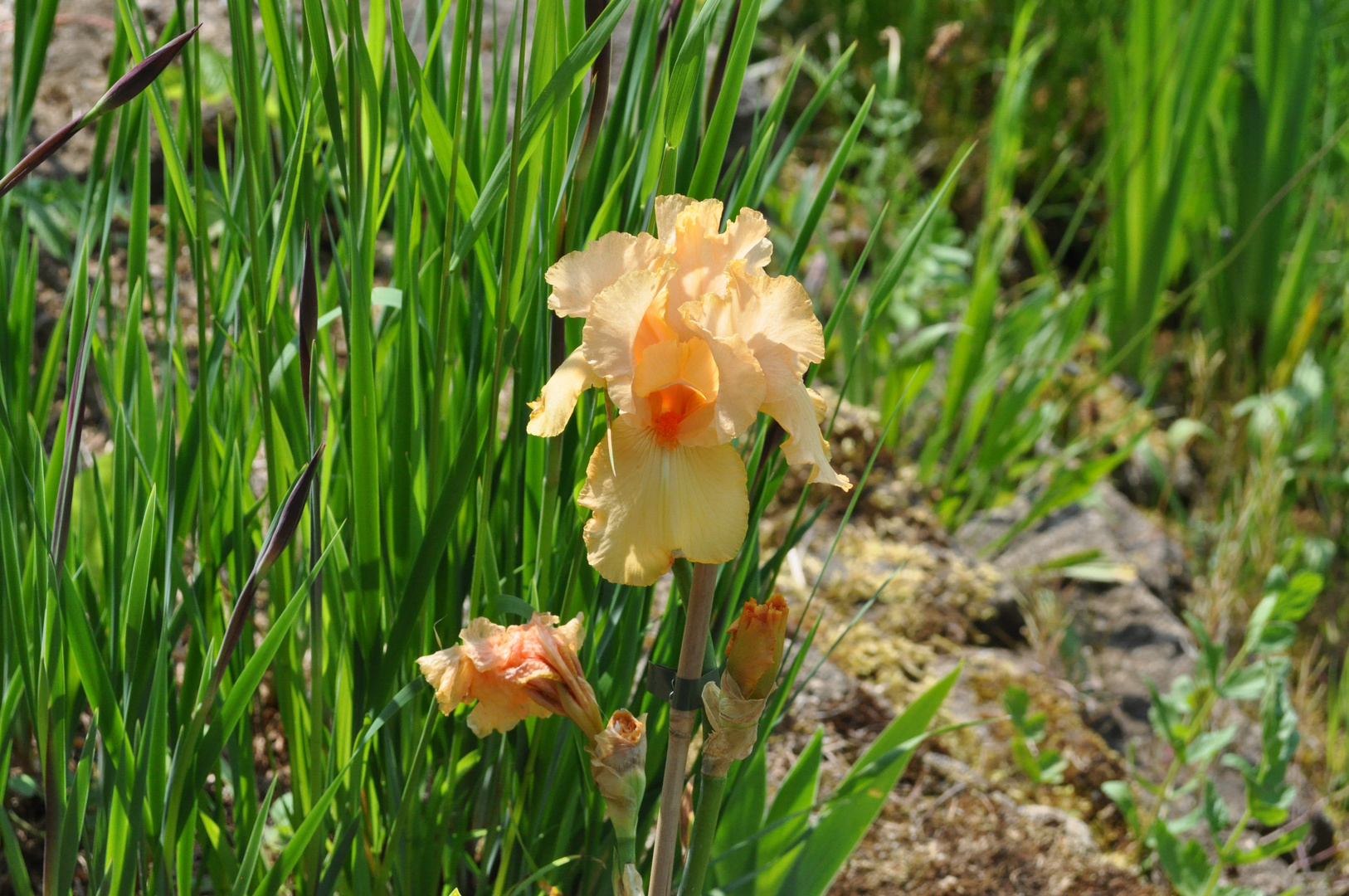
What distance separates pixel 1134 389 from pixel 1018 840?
1.57 m

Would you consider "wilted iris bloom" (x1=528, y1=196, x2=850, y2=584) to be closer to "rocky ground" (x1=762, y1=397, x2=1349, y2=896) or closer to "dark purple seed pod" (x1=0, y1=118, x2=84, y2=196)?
"dark purple seed pod" (x1=0, y1=118, x2=84, y2=196)

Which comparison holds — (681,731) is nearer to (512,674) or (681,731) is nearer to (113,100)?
(512,674)

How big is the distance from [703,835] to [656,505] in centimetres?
20

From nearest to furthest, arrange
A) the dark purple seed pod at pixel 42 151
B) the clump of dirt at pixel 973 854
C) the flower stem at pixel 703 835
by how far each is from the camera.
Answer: the dark purple seed pod at pixel 42 151 < the flower stem at pixel 703 835 < the clump of dirt at pixel 973 854

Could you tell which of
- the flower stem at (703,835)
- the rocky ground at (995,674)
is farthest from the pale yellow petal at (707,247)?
the rocky ground at (995,674)

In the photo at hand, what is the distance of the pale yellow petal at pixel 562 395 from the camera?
0.43 metres

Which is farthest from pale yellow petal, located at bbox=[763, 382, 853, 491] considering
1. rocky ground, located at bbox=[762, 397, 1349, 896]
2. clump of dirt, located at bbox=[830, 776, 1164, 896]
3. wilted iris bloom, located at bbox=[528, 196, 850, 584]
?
clump of dirt, located at bbox=[830, 776, 1164, 896]

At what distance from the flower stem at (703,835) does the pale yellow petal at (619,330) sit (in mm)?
206

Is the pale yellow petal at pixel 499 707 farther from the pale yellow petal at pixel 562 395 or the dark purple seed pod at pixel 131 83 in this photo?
the dark purple seed pod at pixel 131 83

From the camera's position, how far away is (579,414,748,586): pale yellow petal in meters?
0.41

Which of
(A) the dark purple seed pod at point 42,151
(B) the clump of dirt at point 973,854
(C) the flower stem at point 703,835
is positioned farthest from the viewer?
(B) the clump of dirt at point 973,854

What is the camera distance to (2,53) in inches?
66.4

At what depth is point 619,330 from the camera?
42 centimetres

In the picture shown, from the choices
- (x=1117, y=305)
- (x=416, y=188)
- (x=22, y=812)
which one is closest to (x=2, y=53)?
(x=22, y=812)
